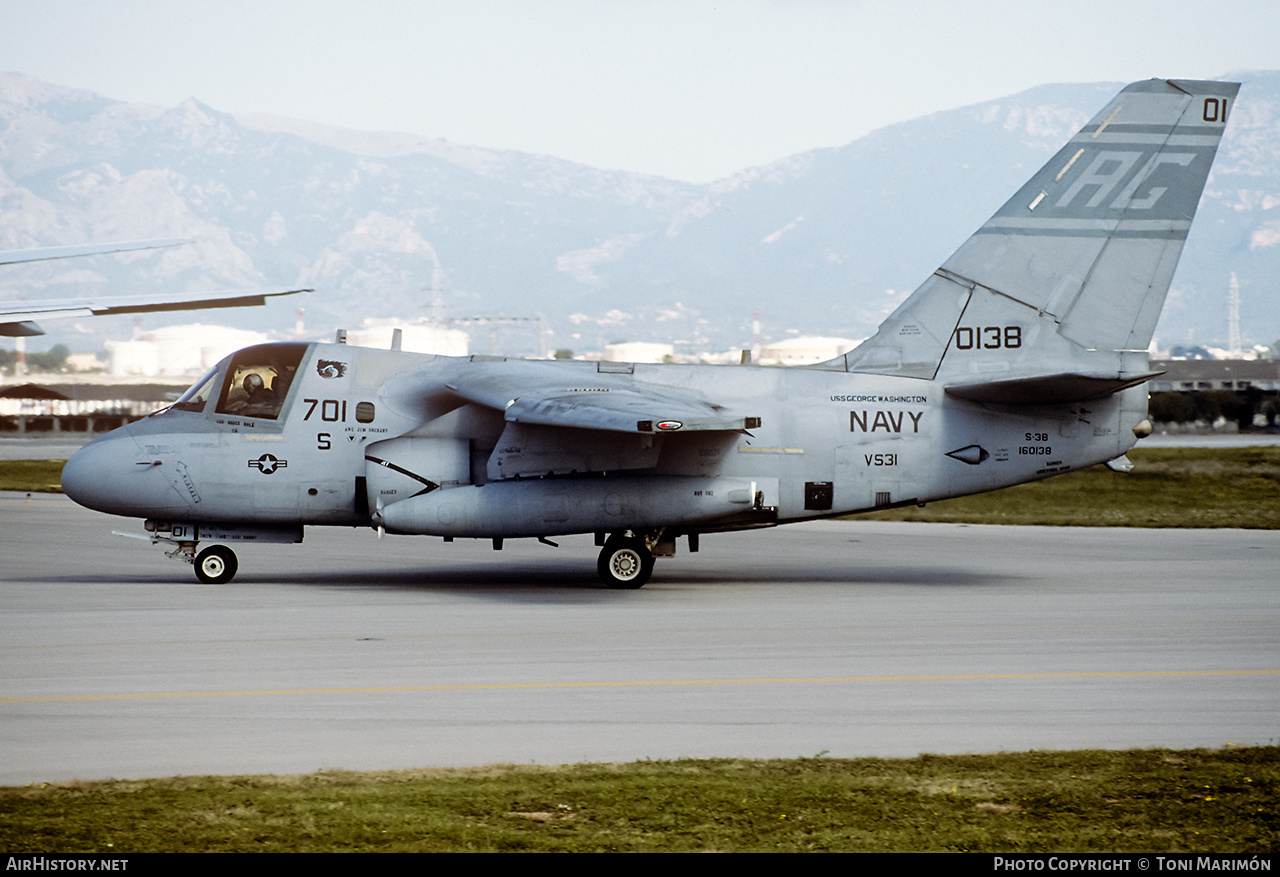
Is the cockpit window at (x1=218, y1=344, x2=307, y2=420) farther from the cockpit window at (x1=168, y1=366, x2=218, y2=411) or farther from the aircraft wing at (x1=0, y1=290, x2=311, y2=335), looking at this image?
the aircraft wing at (x1=0, y1=290, x2=311, y2=335)

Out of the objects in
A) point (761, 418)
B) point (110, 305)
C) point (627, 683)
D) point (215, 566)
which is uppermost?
point (110, 305)

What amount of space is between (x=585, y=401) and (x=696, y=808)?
30.7 feet

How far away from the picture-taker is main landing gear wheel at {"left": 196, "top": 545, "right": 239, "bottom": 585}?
17.5 meters

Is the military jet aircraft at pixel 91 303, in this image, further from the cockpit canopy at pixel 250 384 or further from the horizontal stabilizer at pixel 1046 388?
the horizontal stabilizer at pixel 1046 388

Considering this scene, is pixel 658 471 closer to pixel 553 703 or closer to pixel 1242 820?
pixel 553 703

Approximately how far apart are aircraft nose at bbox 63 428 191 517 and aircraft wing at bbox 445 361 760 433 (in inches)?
168

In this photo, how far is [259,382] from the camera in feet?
58.2

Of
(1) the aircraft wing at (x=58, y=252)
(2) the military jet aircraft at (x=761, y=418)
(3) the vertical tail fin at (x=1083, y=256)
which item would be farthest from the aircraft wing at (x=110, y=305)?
(3) the vertical tail fin at (x=1083, y=256)

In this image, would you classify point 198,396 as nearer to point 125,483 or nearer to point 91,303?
point 125,483

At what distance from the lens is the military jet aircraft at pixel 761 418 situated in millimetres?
17062

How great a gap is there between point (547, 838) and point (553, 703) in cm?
348

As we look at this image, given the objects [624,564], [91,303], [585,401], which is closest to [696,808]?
[585,401]

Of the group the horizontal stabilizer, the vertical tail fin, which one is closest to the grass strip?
the horizontal stabilizer

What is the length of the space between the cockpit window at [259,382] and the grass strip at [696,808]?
10.7 metres
